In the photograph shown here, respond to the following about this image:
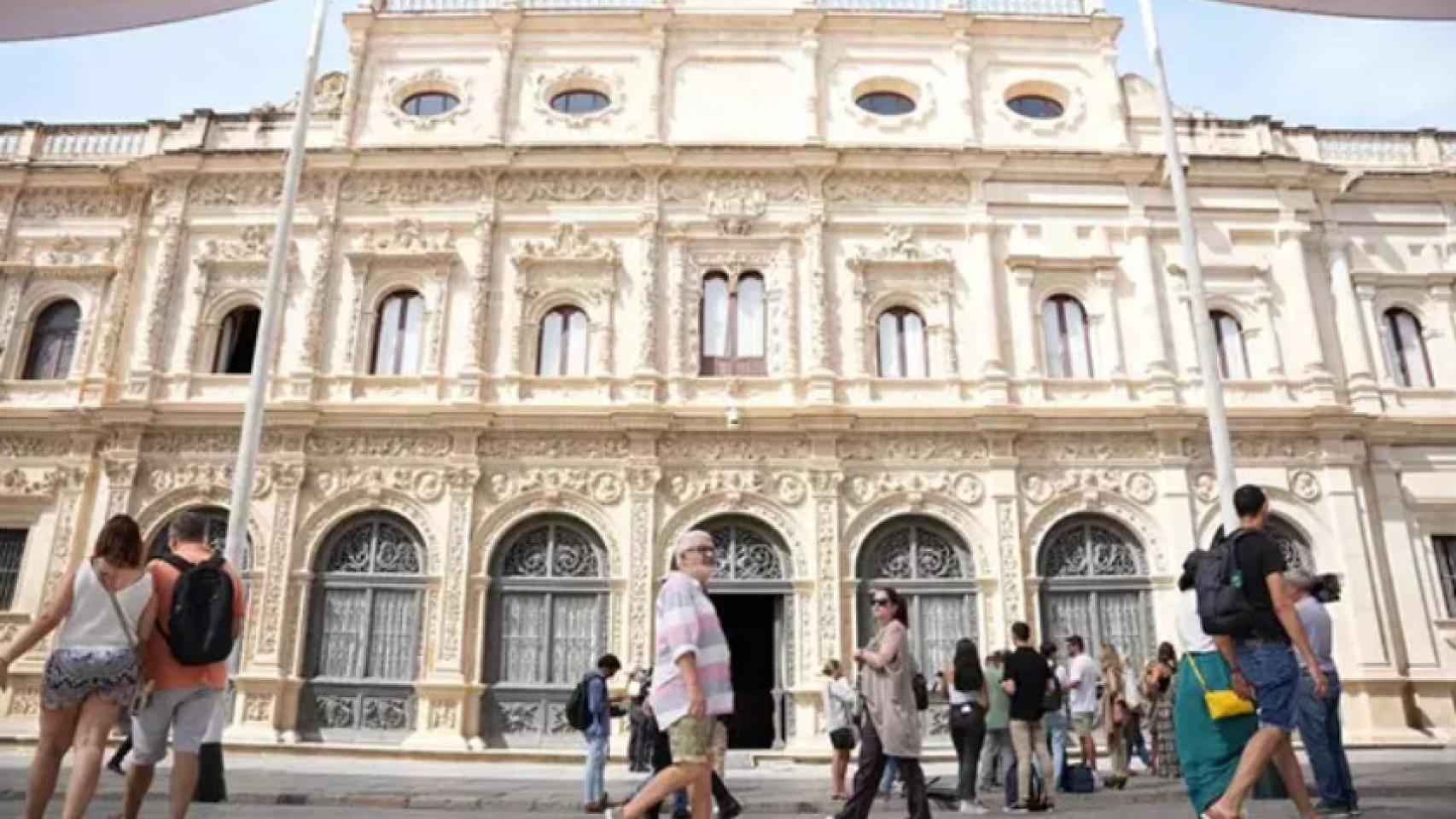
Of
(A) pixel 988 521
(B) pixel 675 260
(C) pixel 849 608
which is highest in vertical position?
(B) pixel 675 260

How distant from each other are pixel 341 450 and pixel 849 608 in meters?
8.83

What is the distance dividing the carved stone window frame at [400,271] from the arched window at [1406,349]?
17.0 meters

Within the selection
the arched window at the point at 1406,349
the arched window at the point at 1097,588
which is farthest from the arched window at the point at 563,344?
the arched window at the point at 1406,349

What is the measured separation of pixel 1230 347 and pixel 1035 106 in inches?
233

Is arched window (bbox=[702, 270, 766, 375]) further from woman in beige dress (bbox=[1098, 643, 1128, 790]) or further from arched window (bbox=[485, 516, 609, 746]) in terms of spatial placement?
woman in beige dress (bbox=[1098, 643, 1128, 790])

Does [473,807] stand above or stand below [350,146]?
below

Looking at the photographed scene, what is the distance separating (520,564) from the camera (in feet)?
55.0

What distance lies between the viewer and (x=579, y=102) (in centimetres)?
1967

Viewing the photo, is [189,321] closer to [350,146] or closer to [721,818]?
[350,146]

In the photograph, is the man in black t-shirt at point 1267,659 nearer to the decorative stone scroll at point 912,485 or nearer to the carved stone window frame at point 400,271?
the decorative stone scroll at point 912,485

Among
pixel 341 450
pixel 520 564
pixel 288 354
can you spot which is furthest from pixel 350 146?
pixel 520 564

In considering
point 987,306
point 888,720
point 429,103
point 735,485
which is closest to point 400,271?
point 429,103

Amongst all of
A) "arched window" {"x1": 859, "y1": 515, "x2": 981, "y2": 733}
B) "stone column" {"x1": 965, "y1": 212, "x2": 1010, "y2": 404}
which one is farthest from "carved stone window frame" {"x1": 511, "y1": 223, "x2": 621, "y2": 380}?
"stone column" {"x1": 965, "y1": 212, "x2": 1010, "y2": 404}

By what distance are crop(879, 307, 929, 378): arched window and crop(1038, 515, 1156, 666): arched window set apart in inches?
145
